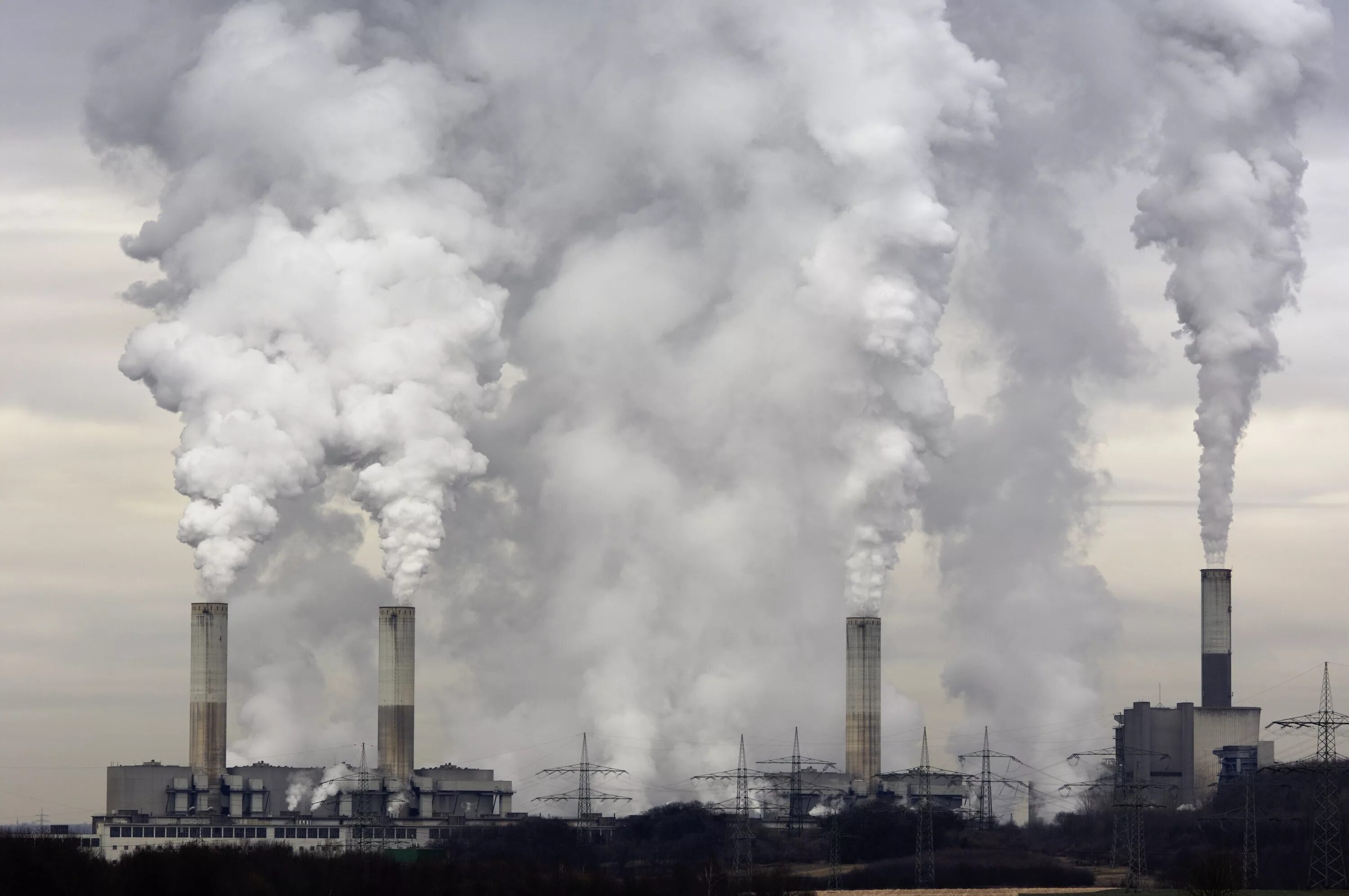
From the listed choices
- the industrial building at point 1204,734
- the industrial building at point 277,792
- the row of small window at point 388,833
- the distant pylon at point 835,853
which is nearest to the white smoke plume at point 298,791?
the industrial building at point 277,792

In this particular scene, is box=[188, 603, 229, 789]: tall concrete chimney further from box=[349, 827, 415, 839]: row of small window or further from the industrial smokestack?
the industrial smokestack

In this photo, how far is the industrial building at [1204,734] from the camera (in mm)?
106812

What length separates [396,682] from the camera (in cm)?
10725

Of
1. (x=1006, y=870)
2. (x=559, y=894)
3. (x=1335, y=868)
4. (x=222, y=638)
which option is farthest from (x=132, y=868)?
(x=1335, y=868)

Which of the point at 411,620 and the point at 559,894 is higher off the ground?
the point at 411,620

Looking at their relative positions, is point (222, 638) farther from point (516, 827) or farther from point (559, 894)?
point (559, 894)

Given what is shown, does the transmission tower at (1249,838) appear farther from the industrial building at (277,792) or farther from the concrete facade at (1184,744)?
the industrial building at (277,792)

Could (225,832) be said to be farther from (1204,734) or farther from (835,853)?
(1204,734)

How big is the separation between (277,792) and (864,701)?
2855 centimetres

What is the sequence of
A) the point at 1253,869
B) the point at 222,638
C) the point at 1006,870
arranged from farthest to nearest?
the point at 222,638 < the point at 1006,870 < the point at 1253,869

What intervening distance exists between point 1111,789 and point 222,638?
4255 cm

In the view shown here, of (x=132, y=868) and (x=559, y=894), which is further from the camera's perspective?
(x=559, y=894)

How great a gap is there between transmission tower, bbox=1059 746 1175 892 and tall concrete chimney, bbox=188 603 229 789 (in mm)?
38394

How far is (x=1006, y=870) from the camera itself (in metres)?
97.6
